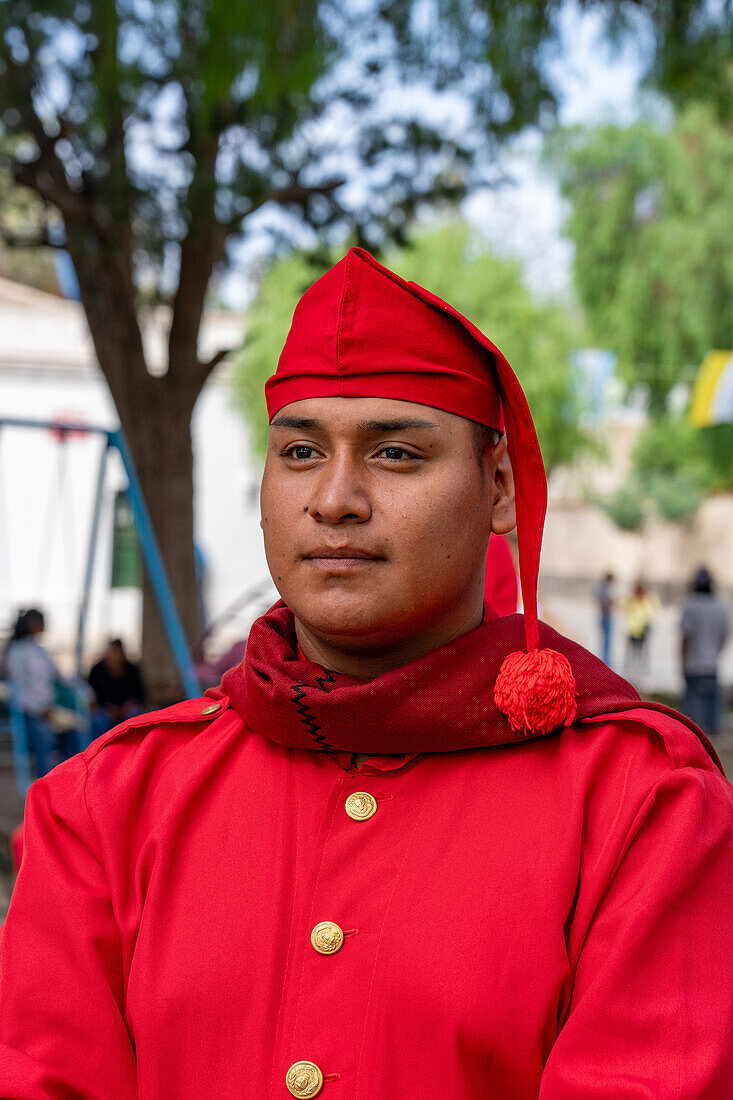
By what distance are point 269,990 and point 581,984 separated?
1.07 feet

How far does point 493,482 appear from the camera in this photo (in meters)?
1.44

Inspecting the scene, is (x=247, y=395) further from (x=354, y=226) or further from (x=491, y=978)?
(x=491, y=978)

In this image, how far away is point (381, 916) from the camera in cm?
125

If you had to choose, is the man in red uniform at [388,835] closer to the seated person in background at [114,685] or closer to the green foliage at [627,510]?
the seated person in background at [114,685]

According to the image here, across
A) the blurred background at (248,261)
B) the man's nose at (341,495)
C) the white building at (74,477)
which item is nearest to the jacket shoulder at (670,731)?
the man's nose at (341,495)

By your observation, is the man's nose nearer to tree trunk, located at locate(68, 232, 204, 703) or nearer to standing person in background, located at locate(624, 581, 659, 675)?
tree trunk, located at locate(68, 232, 204, 703)

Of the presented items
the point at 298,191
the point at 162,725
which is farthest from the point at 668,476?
the point at 162,725

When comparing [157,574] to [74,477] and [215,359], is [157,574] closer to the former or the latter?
[215,359]

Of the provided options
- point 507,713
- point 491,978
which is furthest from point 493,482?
point 491,978

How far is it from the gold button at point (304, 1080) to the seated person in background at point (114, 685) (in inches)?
255

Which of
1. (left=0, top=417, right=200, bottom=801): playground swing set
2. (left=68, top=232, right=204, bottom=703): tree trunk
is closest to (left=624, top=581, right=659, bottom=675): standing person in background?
(left=68, top=232, right=204, bottom=703): tree trunk

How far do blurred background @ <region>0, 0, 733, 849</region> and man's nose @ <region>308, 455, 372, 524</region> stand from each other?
3.07 meters

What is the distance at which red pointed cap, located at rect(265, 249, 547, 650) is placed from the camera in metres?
1.33

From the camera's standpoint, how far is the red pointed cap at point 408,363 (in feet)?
4.38
